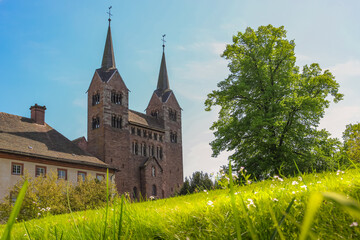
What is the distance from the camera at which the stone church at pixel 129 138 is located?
50000 millimetres

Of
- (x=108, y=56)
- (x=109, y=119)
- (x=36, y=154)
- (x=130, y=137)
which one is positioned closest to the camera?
(x=36, y=154)

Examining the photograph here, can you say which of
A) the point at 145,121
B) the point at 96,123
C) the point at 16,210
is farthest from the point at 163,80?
the point at 16,210

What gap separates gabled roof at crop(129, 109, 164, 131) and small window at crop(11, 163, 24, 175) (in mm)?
23284

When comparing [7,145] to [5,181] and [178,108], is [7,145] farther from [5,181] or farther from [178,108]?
[178,108]

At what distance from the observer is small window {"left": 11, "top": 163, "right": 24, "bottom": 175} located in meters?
31.9

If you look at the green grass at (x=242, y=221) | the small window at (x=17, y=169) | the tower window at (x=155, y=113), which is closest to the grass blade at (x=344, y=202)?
the green grass at (x=242, y=221)

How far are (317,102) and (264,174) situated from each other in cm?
670

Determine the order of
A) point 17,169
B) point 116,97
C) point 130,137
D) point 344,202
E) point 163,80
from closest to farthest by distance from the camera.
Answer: point 344,202 < point 17,169 < point 116,97 < point 130,137 < point 163,80

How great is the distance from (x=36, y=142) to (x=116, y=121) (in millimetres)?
16076

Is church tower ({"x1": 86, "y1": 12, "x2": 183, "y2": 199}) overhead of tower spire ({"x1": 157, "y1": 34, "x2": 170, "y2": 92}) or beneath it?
beneath

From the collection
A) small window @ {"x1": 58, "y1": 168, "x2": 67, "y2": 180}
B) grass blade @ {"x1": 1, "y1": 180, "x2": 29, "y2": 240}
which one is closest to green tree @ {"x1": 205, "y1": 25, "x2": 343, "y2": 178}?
small window @ {"x1": 58, "y1": 168, "x2": 67, "y2": 180}

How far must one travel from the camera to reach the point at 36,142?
37000 mm

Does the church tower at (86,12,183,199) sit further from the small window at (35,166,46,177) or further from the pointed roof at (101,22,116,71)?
the small window at (35,166,46,177)

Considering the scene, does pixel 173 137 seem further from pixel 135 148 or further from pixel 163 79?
pixel 163 79
